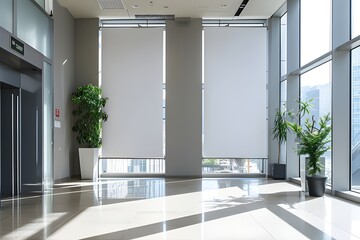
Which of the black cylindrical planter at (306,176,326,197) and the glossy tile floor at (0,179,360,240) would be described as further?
the black cylindrical planter at (306,176,326,197)

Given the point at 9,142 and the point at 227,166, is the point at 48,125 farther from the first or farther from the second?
the point at 227,166

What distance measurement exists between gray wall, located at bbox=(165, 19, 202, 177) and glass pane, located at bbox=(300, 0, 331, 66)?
121 inches

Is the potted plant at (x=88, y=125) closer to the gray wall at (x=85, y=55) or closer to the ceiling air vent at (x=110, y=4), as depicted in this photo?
the gray wall at (x=85, y=55)

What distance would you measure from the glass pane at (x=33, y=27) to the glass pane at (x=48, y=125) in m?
0.47

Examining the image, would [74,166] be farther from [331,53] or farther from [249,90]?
[331,53]

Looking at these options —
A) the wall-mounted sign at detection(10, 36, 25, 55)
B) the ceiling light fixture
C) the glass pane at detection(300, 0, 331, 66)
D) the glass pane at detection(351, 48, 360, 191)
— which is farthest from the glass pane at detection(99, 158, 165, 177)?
the glass pane at detection(351, 48, 360, 191)

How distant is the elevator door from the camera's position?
799cm

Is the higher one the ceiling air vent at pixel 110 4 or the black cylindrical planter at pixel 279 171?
the ceiling air vent at pixel 110 4

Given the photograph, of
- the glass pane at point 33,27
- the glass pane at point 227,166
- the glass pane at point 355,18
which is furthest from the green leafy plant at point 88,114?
the glass pane at point 355,18

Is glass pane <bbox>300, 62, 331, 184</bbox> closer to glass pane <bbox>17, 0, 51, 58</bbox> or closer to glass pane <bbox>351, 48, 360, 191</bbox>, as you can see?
glass pane <bbox>351, 48, 360, 191</bbox>

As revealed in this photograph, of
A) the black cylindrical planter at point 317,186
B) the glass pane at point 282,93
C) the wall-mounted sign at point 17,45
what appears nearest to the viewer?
the wall-mounted sign at point 17,45

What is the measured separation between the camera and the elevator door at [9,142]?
799 cm

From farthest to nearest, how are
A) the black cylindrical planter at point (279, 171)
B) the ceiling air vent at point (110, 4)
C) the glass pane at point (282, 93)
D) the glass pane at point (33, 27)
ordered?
1. the glass pane at point (282, 93)
2. the black cylindrical planter at point (279, 171)
3. the ceiling air vent at point (110, 4)
4. the glass pane at point (33, 27)

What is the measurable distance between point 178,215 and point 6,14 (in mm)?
4299
